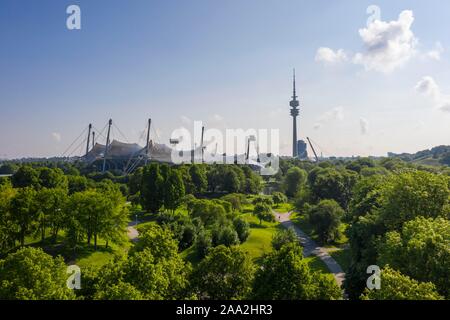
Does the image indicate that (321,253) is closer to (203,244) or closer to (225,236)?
(225,236)

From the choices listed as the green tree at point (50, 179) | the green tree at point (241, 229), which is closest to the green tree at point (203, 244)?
the green tree at point (241, 229)

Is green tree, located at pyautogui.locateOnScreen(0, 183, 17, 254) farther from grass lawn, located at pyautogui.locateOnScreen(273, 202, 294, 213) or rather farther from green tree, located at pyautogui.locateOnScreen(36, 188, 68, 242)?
grass lawn, located at pyautogui.locateOnScreen(273, 202, 294, 213)

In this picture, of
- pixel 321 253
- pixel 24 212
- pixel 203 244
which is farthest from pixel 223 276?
pixel 24 212

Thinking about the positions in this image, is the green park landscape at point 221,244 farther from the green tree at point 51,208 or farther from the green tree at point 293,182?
the green tree at point 293,182

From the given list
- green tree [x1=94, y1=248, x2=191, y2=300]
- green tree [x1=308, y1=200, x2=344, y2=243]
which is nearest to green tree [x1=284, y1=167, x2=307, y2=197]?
green tree [x1=308, y1=200, x2=344, y2=243]
